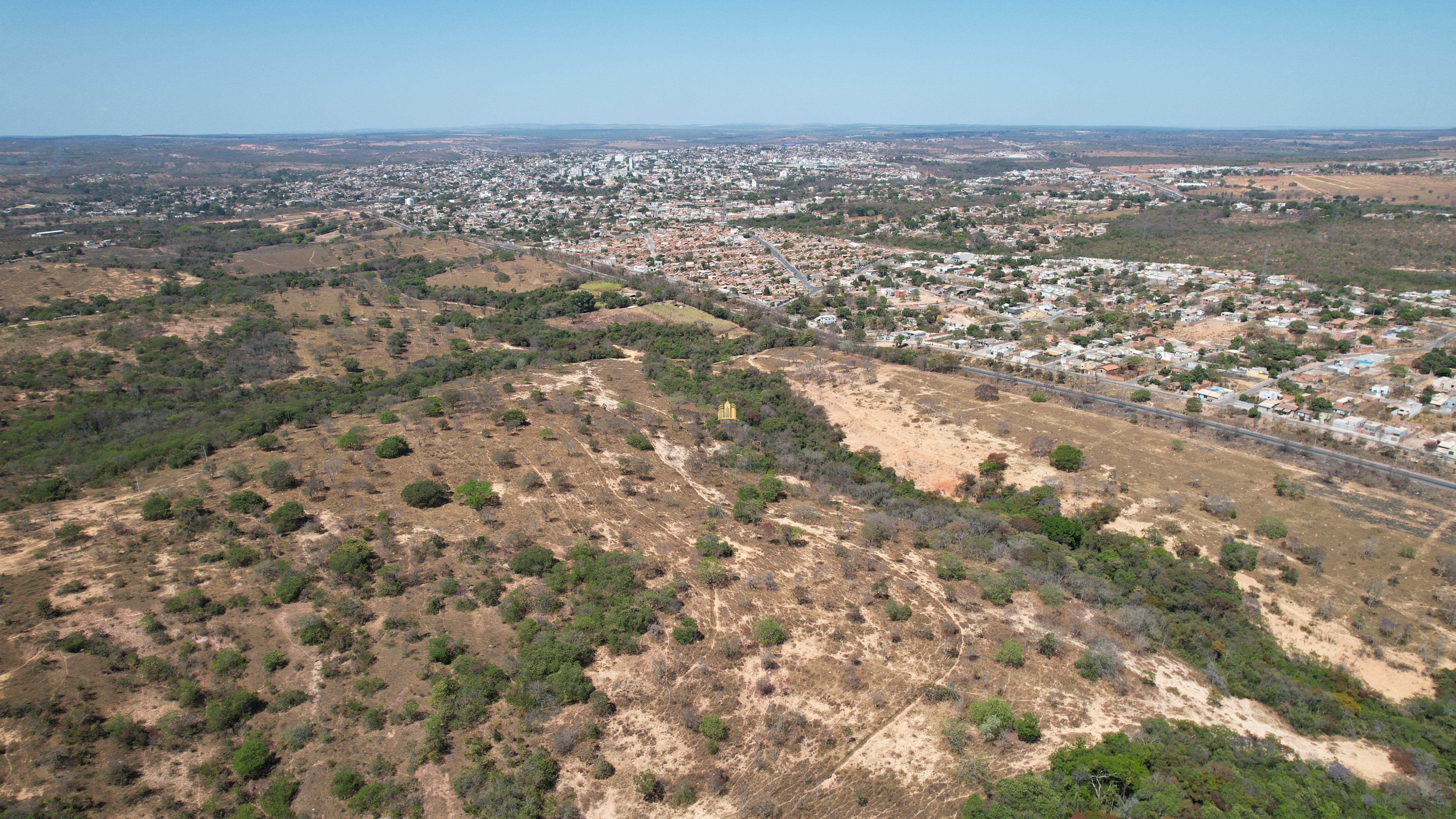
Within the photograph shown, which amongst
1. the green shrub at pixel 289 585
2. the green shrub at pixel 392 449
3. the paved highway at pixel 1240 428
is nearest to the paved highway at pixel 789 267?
the paved highway at pixel 1240 428

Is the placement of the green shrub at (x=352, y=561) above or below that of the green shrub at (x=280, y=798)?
above

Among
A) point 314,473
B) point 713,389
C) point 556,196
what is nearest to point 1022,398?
point 713,389

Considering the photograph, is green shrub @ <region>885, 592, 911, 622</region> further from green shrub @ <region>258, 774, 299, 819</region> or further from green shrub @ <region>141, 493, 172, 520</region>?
green shrub @ <region>141, 493, 172, 520</region>

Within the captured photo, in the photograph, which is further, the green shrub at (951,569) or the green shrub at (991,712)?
the green shrub at (951,569)

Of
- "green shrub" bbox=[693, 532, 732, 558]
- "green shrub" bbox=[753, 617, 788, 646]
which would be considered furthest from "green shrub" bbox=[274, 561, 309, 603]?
"green shrub" bbox=[753, 617, 788, 646]

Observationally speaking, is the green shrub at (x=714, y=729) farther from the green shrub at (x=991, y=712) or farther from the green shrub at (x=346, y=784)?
the green shrub at (x=346, y=784)

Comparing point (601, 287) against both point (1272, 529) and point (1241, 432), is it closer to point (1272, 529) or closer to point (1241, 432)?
point (1241, 432)
